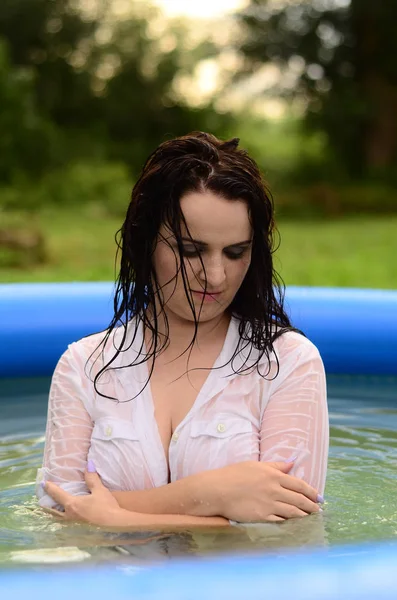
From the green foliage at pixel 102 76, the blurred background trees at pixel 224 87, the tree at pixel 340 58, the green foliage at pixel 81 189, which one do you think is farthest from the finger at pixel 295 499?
the green foliage at pixel 102 76

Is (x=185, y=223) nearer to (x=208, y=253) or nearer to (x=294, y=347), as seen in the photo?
(x=208, y=253)

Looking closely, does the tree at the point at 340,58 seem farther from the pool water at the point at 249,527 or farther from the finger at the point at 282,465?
the finger at the point at 282,465

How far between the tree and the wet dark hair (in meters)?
14.4

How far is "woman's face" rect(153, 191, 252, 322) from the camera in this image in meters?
2.45

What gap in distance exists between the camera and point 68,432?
8.63ft

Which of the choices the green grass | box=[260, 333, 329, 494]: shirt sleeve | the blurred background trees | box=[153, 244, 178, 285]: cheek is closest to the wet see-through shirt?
box=[260, 333, 329, 494]: shirt sleeve

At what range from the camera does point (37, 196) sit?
15133 millimetres

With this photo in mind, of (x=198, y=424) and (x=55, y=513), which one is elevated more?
(x=198, y=424)

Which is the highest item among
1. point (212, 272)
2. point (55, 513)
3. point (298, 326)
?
point (212, 272)

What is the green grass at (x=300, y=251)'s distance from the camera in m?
9.42

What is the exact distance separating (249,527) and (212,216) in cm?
71

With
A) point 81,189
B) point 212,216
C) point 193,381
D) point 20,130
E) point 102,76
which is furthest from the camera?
point 102,76

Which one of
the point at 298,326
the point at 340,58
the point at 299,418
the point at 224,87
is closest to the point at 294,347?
the point at 299,418

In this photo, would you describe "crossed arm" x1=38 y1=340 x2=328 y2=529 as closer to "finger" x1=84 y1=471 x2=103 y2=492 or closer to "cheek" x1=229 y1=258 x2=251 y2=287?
"finger" x1=84 y1=471 x2=103 y2=492
